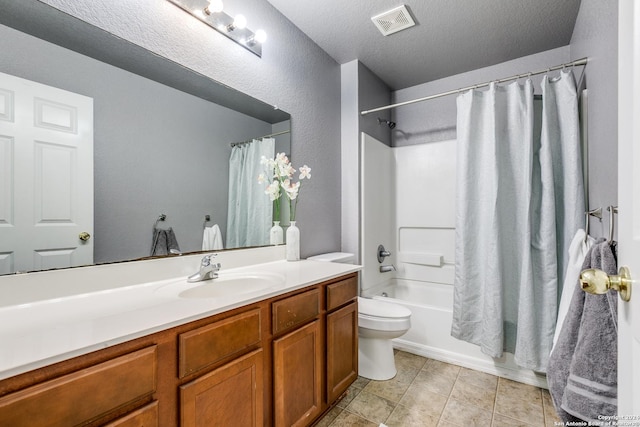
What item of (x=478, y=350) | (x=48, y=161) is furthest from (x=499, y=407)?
(x=48, y=161)

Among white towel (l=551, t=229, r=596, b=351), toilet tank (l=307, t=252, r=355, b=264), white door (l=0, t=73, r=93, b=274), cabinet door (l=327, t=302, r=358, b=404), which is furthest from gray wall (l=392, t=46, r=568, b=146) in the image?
white door (l=0, t=73, r=93, b=274)

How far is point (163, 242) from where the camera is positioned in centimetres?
128

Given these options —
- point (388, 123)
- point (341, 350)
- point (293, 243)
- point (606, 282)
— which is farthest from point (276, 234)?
point (388, 123)

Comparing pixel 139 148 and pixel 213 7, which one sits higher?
pixel 213 7

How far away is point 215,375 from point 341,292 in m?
0.78

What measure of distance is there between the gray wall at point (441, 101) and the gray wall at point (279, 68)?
89 centimetres

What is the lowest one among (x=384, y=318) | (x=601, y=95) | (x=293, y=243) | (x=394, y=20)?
(x=384, y=318)

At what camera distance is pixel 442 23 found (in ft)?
6.46

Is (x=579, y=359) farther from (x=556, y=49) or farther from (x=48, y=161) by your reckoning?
(x=556, y=49)

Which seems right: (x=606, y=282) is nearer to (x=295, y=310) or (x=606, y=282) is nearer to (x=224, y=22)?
(x=295, y=310)

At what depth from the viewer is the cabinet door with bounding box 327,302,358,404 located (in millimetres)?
1457

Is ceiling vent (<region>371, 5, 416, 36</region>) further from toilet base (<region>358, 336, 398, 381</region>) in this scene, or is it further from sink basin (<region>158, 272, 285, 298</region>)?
toilet base (<region>358, 336, 398, 381</region>)

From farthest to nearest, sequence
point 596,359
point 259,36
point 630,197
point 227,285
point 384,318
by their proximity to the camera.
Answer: point 384,318 → point 259,36 → point 227,285 → point 596,359 → point 630,197

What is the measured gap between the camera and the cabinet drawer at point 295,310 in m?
1.16
